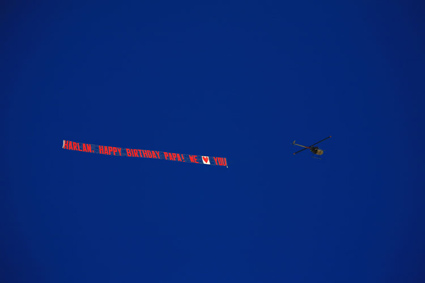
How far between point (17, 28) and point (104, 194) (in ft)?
12.0

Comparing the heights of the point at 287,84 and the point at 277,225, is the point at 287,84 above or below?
above

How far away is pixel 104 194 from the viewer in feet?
20.3

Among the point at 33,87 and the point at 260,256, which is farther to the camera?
the point at 260,256

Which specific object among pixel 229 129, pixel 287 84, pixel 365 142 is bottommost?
pixel 365 142

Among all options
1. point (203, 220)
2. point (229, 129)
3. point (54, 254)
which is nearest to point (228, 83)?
point (229, 129)

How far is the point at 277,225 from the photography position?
6715mm

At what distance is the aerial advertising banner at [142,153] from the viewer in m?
5.99

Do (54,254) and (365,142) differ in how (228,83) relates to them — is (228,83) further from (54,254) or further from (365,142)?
(54,254)

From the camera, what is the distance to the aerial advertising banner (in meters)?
5.99

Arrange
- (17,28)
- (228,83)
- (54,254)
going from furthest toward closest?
(228,83) < (54,254) < (17,28)

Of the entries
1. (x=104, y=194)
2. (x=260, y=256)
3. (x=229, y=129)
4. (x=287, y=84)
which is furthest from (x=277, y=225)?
(x=104, y=194)

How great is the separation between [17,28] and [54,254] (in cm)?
458

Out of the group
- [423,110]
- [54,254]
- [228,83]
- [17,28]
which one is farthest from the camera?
[423,110]

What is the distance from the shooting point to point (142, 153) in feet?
20.4
